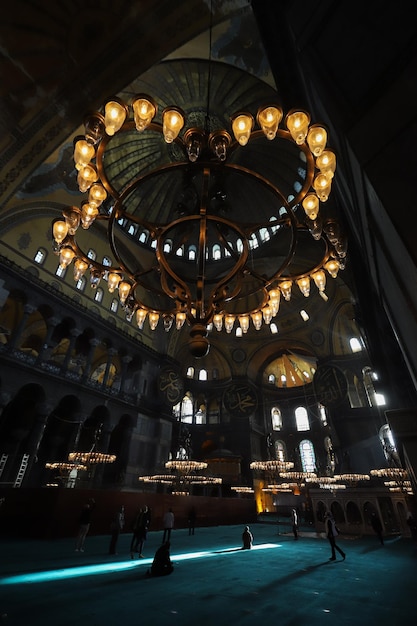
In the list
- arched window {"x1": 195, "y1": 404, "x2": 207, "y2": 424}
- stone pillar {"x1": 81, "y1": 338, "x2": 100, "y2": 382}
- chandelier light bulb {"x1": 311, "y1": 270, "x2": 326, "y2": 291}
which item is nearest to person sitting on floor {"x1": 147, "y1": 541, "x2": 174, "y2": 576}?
chandelier light bulb {"x1": 311, "y1": 270, "x2": 326, "y2": 291}

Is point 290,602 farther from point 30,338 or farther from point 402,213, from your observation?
point 30,338

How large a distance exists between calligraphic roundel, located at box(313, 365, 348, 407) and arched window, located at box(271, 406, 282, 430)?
8300mm

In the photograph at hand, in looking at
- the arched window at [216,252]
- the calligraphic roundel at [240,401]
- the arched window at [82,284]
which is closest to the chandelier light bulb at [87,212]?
the arched window at [82,284]

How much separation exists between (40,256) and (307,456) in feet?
74.1

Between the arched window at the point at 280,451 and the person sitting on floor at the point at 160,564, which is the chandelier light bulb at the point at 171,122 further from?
the arched window at the point at 280,451

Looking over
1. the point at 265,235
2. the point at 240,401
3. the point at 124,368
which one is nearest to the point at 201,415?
the point at 240,401

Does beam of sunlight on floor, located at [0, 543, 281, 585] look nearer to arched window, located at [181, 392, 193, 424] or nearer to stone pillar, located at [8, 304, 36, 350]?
stone pillar, located at [8, 304, 36, 350]

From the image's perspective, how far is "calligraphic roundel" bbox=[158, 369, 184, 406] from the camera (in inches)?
650

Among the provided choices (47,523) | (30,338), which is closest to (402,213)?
(47,523)

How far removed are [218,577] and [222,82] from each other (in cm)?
1643

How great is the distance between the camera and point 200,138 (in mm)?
3418

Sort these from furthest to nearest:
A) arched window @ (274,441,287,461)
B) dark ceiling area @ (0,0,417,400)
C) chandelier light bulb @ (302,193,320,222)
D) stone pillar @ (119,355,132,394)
Answer: arched window @ (274,441,287,461)
stone pillar @ (119,355,132,394)
chandelier light bulb @ (302,193,320,222)
dark ceiling area @ (0,0,417,400)

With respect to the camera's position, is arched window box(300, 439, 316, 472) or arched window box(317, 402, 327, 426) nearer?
arched window box(300, 439, 316, 472)

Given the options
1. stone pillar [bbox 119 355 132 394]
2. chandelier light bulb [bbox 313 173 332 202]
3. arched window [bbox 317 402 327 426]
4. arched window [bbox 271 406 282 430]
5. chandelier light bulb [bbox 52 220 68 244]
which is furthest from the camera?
arched window [bbox 271 406 282 430]
